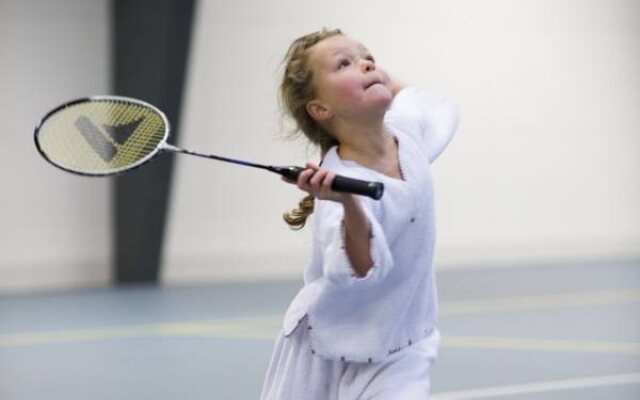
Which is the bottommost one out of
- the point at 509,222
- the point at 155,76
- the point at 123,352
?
the point at 509,222

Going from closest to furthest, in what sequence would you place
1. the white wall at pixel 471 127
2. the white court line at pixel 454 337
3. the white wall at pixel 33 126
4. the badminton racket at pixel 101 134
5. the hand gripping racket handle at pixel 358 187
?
1. the hand gripping racket handle at pixel 358 187
2. the badminton racket at pixel 101 134
3. the white court line at pixel 454 337
4. the white wall at pixel 33 126
5. the white wall at pixel 471 127

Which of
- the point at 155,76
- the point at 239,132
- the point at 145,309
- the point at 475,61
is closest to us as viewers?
the point at 145,309

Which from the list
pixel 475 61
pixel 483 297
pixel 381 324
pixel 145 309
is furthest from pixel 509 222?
pixel 381 324

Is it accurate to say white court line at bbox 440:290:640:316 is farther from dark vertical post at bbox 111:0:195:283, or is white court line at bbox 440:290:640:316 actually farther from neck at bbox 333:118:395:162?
neck at bbox 333:118:395:162

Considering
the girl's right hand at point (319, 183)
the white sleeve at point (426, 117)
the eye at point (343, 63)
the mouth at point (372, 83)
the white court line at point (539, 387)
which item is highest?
the eye at point (343, 63)

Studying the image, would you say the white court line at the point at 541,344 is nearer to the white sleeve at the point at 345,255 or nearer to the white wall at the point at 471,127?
the white wall at the point at 471,127

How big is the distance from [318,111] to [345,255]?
0.47 m

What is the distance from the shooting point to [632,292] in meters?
9.18

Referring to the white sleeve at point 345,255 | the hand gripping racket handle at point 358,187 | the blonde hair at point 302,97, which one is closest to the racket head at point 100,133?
the blonde hair at point 302,97

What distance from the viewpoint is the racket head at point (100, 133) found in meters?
3.36

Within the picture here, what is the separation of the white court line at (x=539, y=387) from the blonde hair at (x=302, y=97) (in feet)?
7.69

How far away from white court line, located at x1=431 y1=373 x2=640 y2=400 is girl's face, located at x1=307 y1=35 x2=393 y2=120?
2519 mm

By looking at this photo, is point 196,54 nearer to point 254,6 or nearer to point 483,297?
point 254,6

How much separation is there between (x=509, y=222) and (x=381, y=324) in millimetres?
8542
